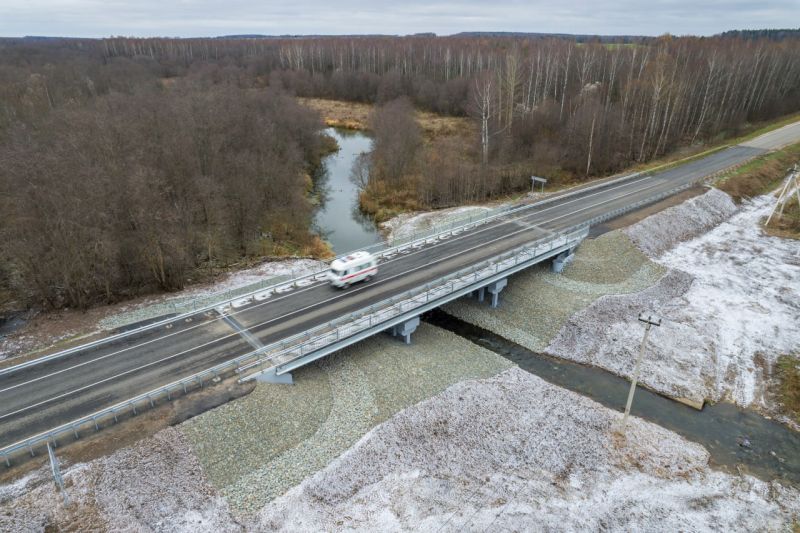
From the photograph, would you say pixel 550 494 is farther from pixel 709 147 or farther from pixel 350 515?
pixel 709 147

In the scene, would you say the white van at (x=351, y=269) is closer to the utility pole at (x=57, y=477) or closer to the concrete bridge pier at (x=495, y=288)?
the concrete bridge pier at (x=495, y=288)

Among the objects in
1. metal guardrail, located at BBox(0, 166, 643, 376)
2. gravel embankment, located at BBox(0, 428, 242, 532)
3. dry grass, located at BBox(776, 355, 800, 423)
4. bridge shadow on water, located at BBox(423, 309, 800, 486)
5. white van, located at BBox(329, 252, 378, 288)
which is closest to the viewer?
gravel embankment, located at BBox(0, 428, 242, 532)

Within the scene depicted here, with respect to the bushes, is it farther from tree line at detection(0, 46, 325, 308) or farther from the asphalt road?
the asphalt road

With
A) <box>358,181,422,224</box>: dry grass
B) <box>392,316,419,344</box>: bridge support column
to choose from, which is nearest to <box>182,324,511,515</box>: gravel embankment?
<box>392,316,419,344</box>: bridge support column

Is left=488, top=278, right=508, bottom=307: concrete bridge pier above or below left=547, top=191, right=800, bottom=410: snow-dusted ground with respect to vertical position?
above

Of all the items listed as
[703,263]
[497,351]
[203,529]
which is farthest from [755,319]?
[203,529]

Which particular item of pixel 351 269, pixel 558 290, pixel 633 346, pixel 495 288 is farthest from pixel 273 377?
pixel 558 290

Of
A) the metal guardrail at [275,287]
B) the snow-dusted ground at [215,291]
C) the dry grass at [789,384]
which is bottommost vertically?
the dry grass at [789,384]

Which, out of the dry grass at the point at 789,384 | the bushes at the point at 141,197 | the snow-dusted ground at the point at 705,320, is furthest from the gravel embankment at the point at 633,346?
the bushes at the point at 141,197
